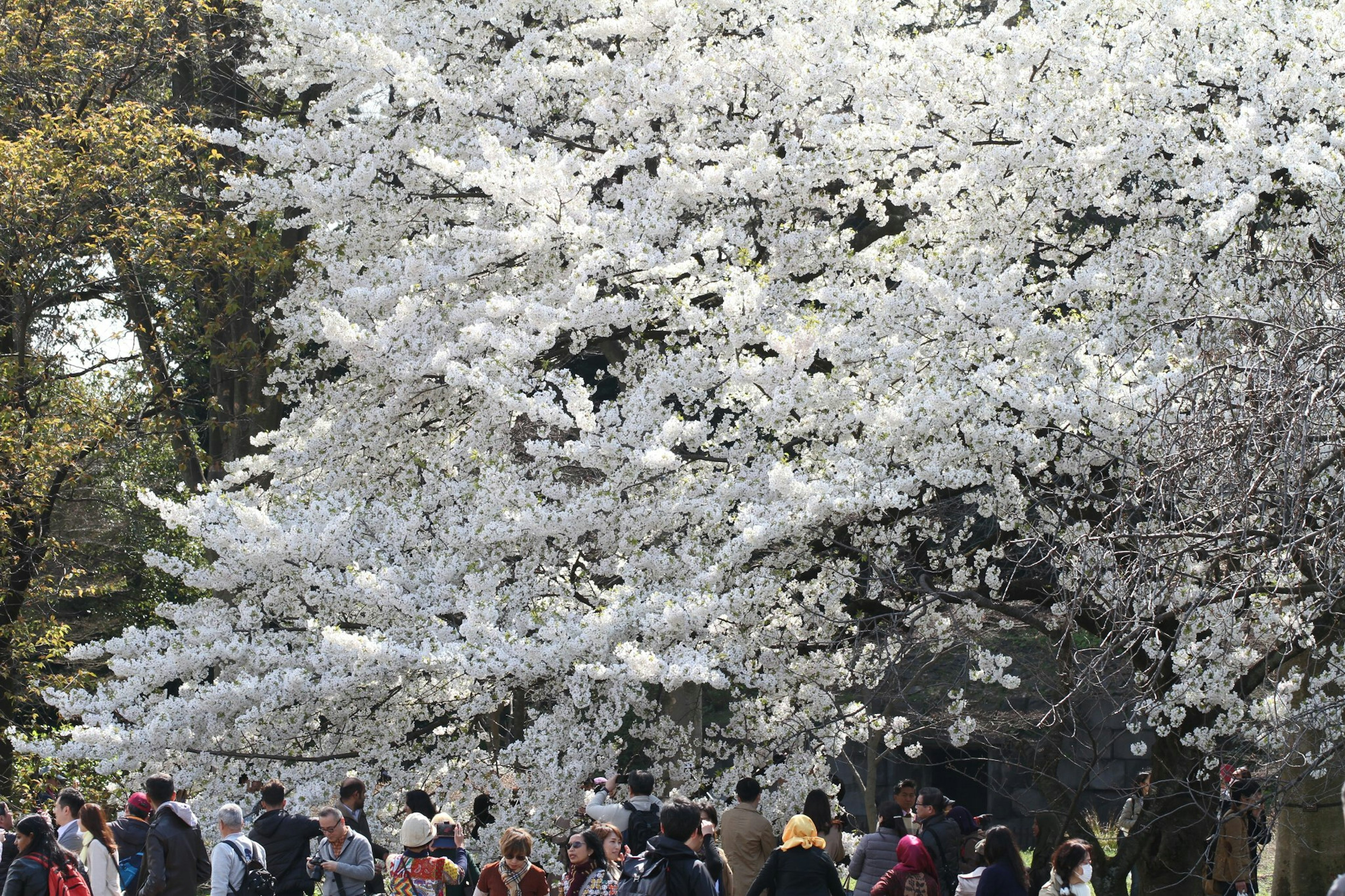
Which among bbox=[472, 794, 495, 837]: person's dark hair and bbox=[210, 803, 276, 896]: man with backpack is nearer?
bbox=[210, 803, 276, 896]: man with backpack

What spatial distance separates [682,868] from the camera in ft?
20.1

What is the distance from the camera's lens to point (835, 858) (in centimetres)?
965

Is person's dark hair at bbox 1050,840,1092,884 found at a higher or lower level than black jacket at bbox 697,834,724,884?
higher

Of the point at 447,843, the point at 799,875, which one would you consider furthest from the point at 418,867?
the point at 799,875

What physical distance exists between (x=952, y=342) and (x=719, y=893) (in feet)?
13.5

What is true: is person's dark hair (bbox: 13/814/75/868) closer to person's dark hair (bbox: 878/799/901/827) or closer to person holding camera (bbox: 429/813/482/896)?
person holding camera (bbox: 429/813/482/896)

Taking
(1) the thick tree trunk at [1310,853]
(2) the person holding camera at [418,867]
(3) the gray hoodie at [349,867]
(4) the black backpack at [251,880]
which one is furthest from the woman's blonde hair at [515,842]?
(1) the thick tree trunk at [1310,853]

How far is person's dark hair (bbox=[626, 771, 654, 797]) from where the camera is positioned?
7840mm

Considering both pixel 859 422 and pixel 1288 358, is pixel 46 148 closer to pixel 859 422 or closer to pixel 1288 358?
pixel 859 422

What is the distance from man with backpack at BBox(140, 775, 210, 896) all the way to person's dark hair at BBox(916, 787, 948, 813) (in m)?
3.89

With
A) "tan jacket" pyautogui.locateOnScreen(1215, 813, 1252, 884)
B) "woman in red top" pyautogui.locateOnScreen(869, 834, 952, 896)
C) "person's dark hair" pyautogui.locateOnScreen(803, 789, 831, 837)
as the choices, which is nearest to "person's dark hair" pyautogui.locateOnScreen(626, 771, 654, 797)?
"person's dark hair" pyautogui.locateOnScreen(803, 789, 831, 837)

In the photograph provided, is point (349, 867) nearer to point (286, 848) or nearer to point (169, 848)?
point (286, 848)

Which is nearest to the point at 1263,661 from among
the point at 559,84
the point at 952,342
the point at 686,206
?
the point at 952,342

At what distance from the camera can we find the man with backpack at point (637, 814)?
768 centimetres
